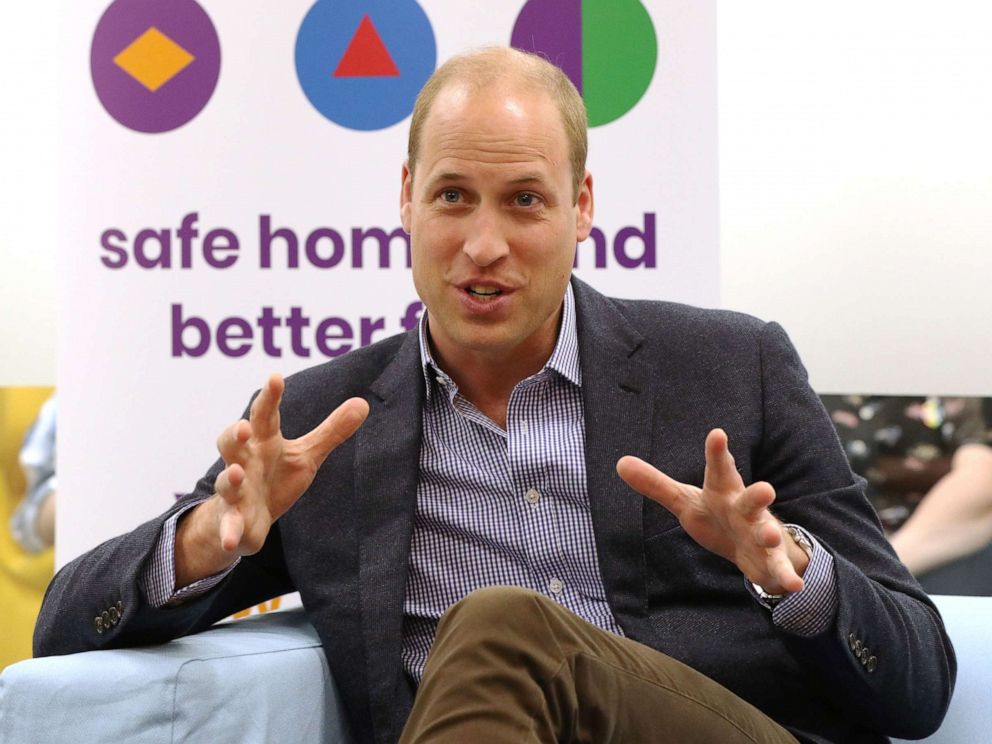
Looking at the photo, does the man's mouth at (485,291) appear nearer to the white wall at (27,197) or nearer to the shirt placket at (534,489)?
the shirt placket at (534,489)

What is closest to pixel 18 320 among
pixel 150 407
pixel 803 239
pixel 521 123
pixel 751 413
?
pixel 150 407

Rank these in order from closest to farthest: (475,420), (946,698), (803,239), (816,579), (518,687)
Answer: (518,687) < (816,579) < (946,698) < (475,420) < (803,239)

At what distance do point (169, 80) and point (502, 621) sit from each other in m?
1.88

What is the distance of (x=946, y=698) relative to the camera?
5.93 feet

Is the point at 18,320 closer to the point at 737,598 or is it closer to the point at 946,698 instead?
the point at 737,598

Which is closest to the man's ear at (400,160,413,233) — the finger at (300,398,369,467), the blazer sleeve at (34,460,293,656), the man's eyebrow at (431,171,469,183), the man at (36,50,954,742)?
the man at (36,50,954,742)

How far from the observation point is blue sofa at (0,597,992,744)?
1.67 m

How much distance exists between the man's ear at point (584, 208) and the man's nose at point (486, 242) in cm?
23

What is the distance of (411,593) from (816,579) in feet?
2.12

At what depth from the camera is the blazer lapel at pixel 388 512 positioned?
1.93 metres

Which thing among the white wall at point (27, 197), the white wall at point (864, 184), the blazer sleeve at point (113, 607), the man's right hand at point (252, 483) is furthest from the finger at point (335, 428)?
the white wall at point (27, 197)

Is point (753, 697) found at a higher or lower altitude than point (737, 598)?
lower

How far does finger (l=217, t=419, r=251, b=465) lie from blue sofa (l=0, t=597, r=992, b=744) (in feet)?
0.96

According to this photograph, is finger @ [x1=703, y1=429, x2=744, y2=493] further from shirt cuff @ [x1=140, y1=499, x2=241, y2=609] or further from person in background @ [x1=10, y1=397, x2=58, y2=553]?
person in background @ [x1=10, y1=397, x2=58, y2=553]
